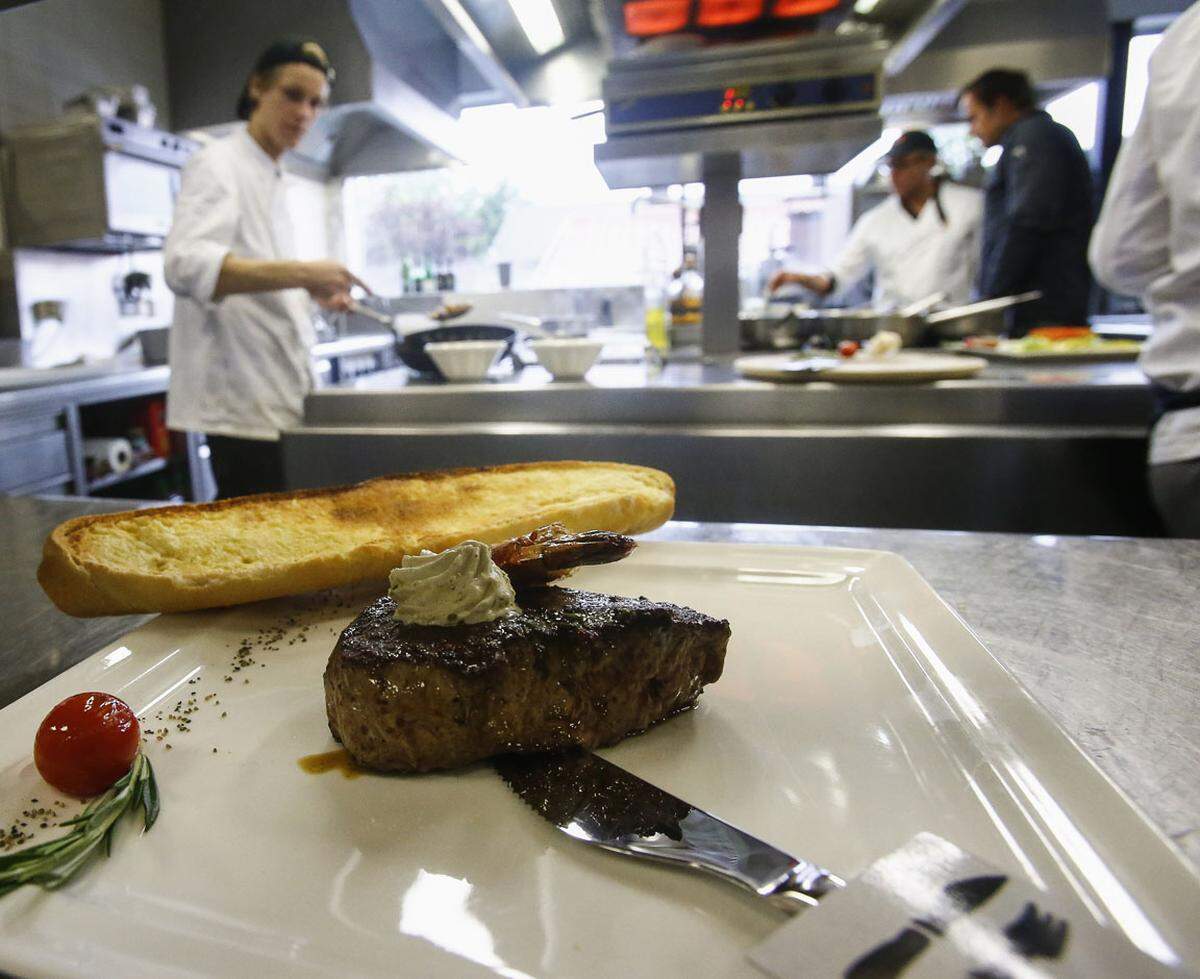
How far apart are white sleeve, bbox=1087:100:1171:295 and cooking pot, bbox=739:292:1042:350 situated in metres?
1.25

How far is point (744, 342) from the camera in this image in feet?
11.4

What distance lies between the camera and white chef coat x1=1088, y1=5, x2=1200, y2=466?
5.19ft

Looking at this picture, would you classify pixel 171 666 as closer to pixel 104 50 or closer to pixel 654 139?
pixel 654 139

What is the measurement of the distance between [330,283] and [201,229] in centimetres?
51

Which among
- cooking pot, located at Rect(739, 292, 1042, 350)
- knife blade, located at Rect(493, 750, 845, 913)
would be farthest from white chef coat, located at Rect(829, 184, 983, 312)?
knife blade, located at Rect(493, 750, 845, 913)

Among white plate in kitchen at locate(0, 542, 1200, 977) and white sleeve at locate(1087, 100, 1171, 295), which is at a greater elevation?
white sleeve at locate(1087, 100, 1171, 295)

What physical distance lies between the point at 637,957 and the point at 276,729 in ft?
1.36

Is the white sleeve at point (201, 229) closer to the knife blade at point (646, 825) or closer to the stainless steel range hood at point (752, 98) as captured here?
the stainless steel range hood at point (752, 98)

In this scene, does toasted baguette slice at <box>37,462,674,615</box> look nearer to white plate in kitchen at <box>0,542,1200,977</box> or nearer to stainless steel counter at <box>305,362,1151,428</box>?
white plate in kitchen at <box>0,542,1200,977</box>

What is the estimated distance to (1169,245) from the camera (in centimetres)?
181

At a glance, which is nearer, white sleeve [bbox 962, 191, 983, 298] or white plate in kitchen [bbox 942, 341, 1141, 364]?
white plate in kitchen [bbox 942, 341, 1141, 364]

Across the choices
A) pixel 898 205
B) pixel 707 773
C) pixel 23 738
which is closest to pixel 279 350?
pixel 23 738

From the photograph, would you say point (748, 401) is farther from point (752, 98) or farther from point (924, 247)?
point (924, 247)

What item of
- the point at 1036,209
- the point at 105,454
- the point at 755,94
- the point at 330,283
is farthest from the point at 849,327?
the point at 105,454
